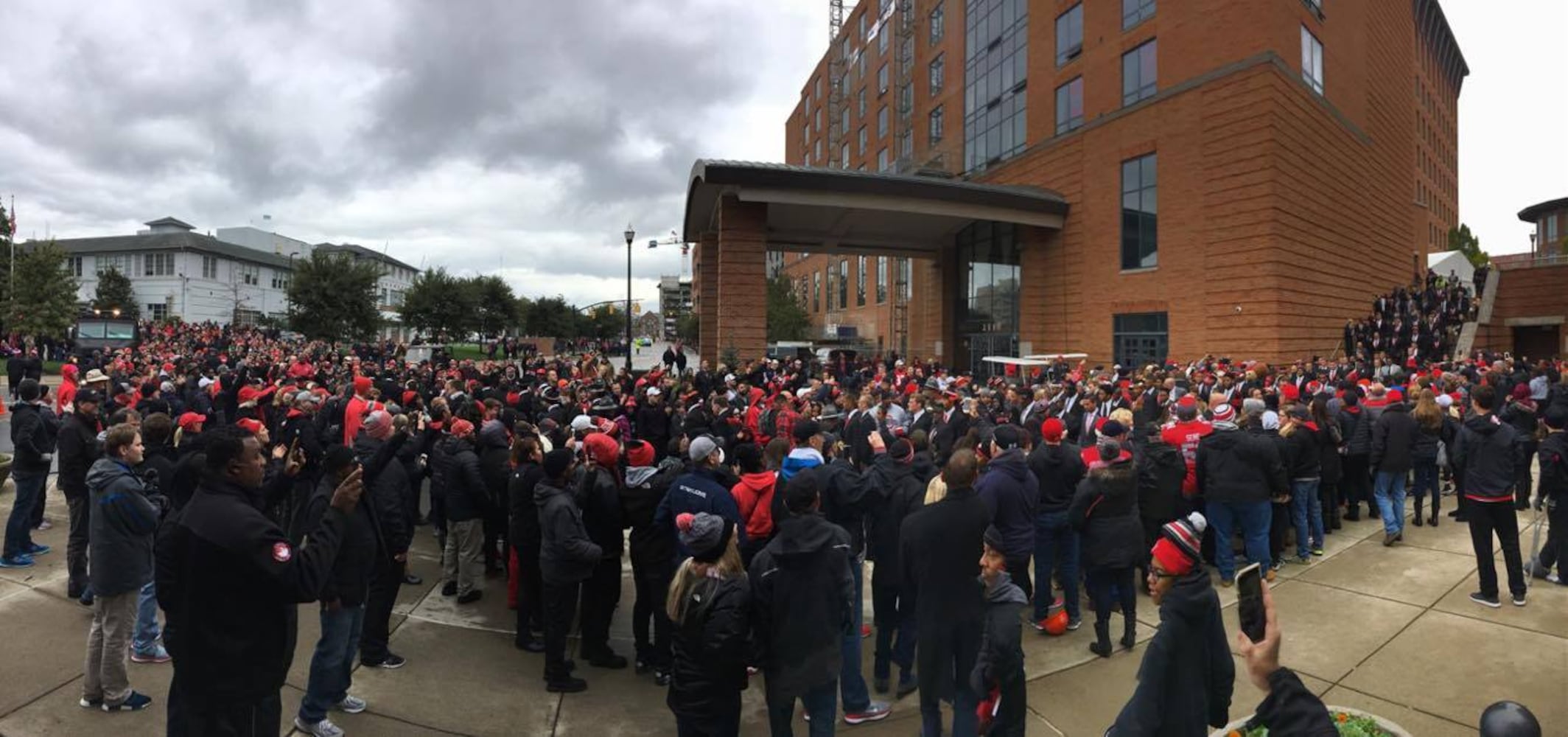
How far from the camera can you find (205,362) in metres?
20.8

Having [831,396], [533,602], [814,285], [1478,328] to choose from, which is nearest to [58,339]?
[831,396]

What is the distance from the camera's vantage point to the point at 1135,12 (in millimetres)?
27578

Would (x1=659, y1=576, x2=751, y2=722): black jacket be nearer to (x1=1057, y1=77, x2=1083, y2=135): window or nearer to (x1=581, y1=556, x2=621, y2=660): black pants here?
(x1=581, y1=556, x2=621, y2=660): black pants

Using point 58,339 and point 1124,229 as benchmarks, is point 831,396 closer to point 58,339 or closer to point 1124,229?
point 1124,229

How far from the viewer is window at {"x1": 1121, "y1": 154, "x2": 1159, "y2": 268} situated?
26297 millimetres

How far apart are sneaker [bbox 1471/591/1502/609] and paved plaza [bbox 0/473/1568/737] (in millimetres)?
77

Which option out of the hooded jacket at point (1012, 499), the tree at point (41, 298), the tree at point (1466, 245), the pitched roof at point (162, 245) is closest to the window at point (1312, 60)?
the hooded jacket at point (1012, 499)

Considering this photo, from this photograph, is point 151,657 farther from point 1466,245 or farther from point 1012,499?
point 1466,245

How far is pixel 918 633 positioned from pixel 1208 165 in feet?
84.2

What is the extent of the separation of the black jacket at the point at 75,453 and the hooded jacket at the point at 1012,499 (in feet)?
26.7

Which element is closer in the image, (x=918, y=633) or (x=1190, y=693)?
(x=1190, y=693)

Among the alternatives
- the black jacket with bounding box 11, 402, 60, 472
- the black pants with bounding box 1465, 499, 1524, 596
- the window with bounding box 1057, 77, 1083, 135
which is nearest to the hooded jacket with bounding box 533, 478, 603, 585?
the black jacket with bounding box 11, 402, 60, 472

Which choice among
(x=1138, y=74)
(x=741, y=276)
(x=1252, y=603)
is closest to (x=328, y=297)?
(x=741, y=276)

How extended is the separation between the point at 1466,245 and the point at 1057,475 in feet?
342
